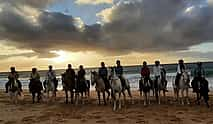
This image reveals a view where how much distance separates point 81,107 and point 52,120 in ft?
13.5

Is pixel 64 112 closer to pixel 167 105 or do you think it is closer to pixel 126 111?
pixel 126 111

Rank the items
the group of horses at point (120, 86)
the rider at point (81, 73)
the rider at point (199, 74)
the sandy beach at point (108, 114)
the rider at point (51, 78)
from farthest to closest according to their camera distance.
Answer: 1. the rider at point (51, 78)
2. the rider at point (81, 73)
3. the rider at point (199, 74)
4. the group of horses at point (120, 86)
5. the sandy beach at point (108, 114)

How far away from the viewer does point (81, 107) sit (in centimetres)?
1908

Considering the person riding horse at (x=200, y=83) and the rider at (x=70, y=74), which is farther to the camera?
the rider at (x=70, y=74)

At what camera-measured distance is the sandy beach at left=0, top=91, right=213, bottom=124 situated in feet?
47.3

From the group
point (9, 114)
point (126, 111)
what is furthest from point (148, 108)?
point (9, 114)

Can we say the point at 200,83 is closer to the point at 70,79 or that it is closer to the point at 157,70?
the point at 157,70

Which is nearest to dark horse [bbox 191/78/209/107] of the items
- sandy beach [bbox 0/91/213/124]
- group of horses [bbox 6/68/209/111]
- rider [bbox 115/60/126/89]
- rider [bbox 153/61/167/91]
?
group of horses [bbox 6/68/209/111]

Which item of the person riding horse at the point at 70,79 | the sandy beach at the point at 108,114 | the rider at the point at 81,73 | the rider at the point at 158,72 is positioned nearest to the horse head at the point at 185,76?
the rider at the point at 158,72

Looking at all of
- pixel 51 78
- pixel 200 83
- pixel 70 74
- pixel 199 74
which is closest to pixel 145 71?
pixel 199 74

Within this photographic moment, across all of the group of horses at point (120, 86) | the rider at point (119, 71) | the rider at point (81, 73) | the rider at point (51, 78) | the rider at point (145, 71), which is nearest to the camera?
the group of horses at point (120, 86)

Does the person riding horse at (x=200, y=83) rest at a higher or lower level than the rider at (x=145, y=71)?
lower

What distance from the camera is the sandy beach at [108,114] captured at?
14.4 metres

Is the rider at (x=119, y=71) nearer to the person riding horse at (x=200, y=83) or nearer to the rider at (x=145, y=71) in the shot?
the rider at (x=145, y=71)
